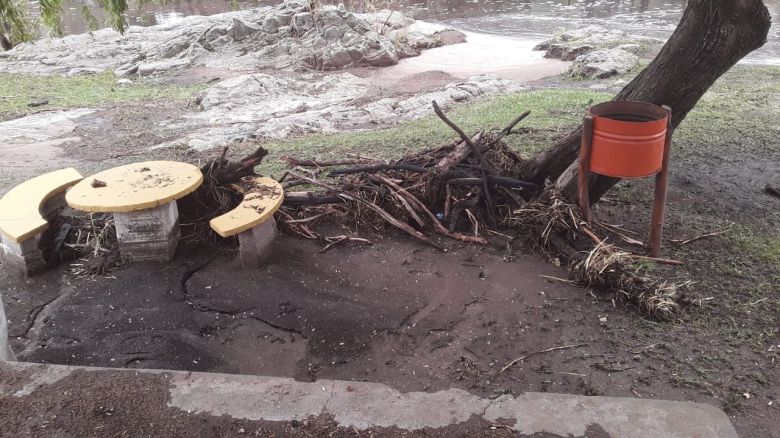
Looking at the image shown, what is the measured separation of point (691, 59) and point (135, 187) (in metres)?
4.28

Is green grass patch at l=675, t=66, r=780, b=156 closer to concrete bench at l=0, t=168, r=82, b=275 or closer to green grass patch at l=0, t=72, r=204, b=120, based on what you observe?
concrete bench at l=0, t=168, r=82, b=275

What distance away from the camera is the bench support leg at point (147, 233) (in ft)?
14.3

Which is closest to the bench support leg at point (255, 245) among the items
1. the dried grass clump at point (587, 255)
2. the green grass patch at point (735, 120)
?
the dried grass clump at point (587, 255)

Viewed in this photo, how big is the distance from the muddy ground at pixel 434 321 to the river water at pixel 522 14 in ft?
45.1

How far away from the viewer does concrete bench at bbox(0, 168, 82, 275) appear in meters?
4.31

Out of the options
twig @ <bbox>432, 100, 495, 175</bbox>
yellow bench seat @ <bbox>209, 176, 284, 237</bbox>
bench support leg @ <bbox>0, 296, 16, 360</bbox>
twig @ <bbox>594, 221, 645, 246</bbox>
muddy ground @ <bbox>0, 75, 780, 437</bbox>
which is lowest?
muddy ground @ <bbox>0, 75, 780, 437</bbox>

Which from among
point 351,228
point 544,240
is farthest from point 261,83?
point 544,240

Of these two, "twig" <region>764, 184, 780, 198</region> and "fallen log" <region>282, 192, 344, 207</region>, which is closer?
"fallen log" <region>282, 192, 344, 207</region>

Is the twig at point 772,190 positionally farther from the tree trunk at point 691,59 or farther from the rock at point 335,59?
the rock at point 335,59

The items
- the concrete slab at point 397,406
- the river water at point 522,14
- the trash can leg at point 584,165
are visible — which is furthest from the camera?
the river water at point 522,14

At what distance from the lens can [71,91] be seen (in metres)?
12.8

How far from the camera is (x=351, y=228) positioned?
16.4 feet

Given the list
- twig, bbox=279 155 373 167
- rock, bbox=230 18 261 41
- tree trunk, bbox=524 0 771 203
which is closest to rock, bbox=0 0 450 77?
rock, bbox=230 18 261 41

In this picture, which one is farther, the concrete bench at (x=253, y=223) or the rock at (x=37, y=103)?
the rock at (x=37, y=103)
